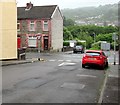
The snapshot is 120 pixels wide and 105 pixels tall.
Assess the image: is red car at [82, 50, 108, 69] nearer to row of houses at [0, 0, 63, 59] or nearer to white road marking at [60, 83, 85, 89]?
white road marking at [60, 83, 85, 89]

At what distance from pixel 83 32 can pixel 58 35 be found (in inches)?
2570

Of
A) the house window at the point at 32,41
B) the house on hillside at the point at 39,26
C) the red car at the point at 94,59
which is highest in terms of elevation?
the house on hillside at the point at 39,26

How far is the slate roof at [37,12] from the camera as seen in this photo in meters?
59.1

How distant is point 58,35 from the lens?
6438 centimetres

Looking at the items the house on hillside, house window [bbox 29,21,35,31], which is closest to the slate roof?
the house on hillside

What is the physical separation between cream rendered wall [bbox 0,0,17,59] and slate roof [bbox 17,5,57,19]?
29.1m

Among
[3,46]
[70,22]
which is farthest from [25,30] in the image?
[70,22]

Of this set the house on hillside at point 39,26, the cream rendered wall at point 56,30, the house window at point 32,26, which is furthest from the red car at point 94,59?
the house window at point 32,26

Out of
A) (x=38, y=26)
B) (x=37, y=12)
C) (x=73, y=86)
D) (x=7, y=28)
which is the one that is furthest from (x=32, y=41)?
(x=73, y=86)

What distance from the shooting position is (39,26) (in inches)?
2339

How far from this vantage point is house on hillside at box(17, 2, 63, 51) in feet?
193

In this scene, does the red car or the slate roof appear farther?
the slate roof

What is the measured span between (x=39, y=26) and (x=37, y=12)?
2.90 metres

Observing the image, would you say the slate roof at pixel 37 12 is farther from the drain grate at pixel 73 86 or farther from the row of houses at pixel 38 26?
the drain grate at pixel 73 86
